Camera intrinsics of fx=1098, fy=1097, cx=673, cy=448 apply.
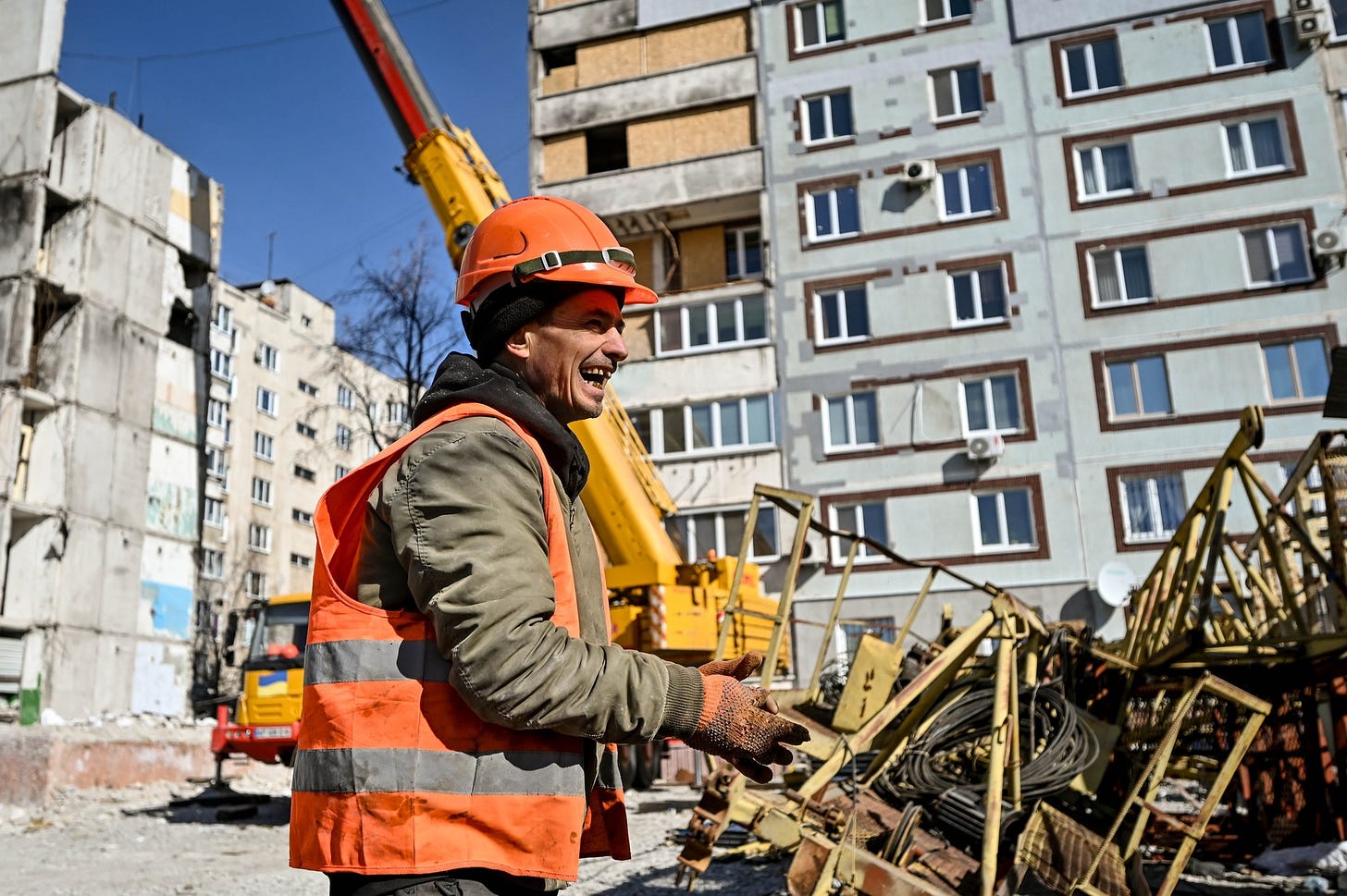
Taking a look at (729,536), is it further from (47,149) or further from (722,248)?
(47,149)

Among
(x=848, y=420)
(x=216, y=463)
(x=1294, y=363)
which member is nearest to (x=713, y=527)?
(x=848, y=420)

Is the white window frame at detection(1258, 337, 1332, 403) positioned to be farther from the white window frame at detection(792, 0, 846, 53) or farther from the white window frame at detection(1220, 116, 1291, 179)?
the white window frame at detection(792, 0, 846, 53)

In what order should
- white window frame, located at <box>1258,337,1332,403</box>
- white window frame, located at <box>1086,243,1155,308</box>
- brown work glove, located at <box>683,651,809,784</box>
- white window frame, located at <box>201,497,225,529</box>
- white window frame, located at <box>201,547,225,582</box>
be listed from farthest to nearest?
white window frame, located at <box>201,497,225,529</box> < white window frame, located at <box>201,547,225,582</box> < white window frame, located at <box>1086,243,1155,308</box> < white window frame, located at <box>1258,337,1332,403</box> < brown work glove, located at <box>683,651,809,784</box>

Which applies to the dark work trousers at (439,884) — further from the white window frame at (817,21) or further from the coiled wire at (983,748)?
the white window frame at (817,21)

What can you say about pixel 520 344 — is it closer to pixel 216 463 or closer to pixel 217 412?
pixel 216 463

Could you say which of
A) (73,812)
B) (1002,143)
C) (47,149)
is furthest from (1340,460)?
(47,149)

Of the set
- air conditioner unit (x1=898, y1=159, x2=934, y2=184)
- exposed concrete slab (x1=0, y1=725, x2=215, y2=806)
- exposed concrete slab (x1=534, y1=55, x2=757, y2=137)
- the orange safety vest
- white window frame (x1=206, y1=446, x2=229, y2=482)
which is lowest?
exposed concrete slab (x1=0, y1=725, x2=215, y2=806)

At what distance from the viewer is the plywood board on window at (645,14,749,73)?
2953 centimetres

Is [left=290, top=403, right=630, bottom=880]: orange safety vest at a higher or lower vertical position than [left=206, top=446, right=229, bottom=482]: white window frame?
lower

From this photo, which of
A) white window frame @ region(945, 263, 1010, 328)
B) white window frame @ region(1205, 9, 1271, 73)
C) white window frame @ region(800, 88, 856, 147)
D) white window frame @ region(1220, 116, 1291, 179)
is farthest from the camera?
white window frame @ region(800, 88, 856, 147)

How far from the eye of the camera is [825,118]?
28484mm

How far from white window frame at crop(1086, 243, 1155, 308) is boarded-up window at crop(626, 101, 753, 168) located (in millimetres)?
9167

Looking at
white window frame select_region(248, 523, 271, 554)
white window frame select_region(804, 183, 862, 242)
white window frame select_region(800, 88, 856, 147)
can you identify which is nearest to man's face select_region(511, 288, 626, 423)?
white window frame select_region(804, 183, 862, 242)

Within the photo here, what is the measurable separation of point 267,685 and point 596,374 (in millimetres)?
13500
